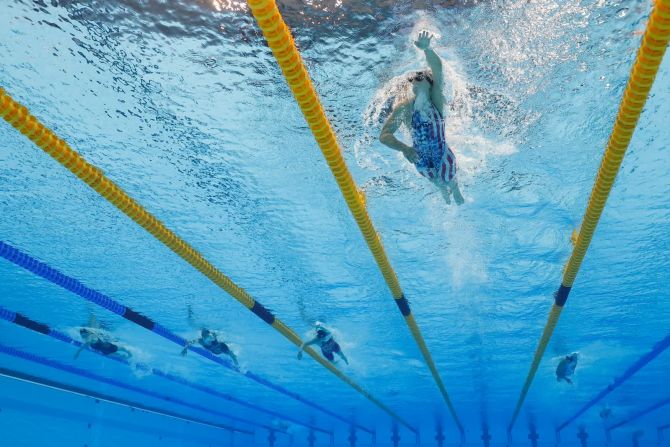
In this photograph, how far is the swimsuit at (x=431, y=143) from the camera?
4.71m

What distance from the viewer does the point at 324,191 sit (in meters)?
6.80

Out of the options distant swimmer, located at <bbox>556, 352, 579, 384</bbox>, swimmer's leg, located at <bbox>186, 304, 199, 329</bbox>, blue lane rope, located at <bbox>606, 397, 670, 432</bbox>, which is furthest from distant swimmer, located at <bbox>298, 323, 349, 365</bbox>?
blue lane rope, located at <bbox>606, 397, 670, 432</bbox>

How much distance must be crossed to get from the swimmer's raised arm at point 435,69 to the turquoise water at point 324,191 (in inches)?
12.0

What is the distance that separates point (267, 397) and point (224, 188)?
14026 millimetres

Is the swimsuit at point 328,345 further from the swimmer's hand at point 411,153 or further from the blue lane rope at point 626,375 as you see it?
the blue lane rope at point 626,375

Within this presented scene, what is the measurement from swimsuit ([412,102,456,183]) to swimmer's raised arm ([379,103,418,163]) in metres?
0.11

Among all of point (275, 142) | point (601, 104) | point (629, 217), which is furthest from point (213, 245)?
point (629, 217)

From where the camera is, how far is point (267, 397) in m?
18.5

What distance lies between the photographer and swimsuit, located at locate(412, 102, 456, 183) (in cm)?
471

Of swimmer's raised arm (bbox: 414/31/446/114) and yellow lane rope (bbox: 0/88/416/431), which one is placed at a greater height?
swimmer's raised arm (bbox: 414/31/446/114)

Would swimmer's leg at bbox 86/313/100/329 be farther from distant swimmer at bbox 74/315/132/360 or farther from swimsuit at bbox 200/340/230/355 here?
swimsuit at bbox 200/340/230/355

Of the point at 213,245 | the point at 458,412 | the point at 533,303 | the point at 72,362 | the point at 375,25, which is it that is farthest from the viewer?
the point at 458,412

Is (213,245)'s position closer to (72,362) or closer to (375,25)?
(375,25)

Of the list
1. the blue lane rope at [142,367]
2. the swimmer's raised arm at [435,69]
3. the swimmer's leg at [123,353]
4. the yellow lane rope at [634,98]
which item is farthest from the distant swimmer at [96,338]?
the yellow lane rope at [634,98]
